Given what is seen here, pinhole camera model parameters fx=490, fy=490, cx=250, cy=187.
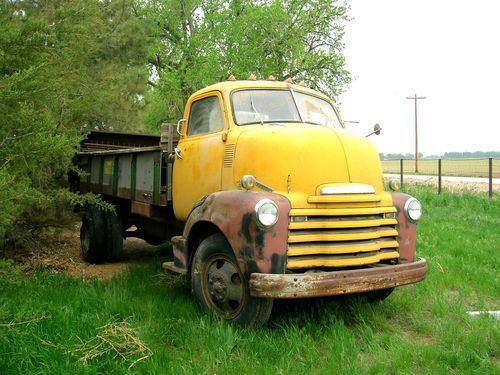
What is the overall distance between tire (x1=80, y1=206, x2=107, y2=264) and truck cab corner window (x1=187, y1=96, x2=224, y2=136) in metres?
2.40

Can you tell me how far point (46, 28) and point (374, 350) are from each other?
3.55 metres

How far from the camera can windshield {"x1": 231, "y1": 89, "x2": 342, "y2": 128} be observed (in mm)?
4762

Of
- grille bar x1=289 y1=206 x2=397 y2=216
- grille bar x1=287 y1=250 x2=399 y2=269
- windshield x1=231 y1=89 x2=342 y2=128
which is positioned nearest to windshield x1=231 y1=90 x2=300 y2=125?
windshield x1=231 y1=89 x2=342 y2=128

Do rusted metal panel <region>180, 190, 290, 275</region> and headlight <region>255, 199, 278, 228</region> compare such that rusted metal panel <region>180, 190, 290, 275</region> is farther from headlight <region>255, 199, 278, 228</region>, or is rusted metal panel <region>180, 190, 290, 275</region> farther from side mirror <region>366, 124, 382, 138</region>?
side mirror <region>366, 124, 382, 138</region>

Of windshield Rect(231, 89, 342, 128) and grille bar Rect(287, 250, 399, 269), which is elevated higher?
windshield Rect(231, 89, 342, 128)

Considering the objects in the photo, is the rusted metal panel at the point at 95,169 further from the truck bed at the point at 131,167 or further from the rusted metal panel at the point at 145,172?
the rusted metal panel at the point at 145,172

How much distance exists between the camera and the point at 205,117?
16.8 ft

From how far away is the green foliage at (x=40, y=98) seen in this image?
3.71 m

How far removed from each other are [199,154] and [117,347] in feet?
6.94

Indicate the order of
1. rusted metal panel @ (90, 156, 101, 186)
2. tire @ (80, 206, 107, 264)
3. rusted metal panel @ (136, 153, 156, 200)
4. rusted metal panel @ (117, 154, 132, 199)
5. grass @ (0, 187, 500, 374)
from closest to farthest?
grass @ (0, 187, 500, 374), rusted metal panel @ (136, 153, 156, 200), rusted metal panel @ (117, 154, 132, 199), tire @ (80, 206, 107, 264), rusted metal panel @ (90, 156, 101, 186)

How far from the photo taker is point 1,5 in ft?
13.8

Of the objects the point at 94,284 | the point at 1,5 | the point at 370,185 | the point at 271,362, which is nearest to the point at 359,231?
the point at 370,185

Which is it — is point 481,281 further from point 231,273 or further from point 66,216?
point 66,216

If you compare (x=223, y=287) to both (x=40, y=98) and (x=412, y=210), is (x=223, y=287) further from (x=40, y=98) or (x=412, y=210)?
(x=40, y=98)
